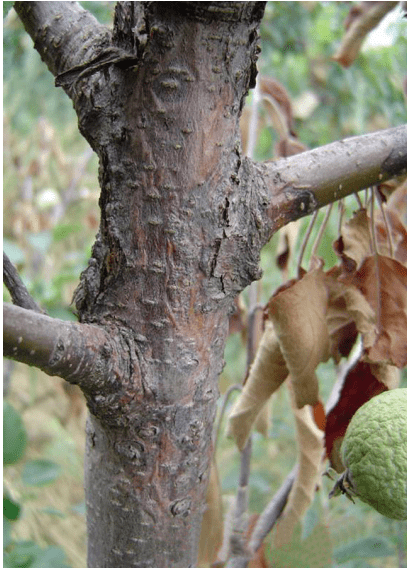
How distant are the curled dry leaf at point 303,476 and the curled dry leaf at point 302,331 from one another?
0.11 meters

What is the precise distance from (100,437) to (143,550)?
0.32 ft

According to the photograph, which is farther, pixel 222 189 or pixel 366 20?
pixel 366 20

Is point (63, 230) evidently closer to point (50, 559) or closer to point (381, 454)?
point (50, 559)

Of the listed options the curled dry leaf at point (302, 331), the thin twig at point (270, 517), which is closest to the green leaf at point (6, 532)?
the thin twig at point (270, 517)

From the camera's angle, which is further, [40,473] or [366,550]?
[40,473]

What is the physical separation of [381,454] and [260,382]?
19cm

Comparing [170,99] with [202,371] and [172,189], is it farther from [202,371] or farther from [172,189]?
[202,371]

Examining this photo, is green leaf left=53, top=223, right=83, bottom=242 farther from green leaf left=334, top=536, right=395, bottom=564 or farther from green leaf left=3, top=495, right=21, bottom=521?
green leaf left=334, top=536, right=395, bottom=564

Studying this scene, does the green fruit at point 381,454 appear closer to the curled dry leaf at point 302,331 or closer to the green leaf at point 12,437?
the curled dry leaf at point 302,331

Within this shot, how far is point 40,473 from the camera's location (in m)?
1.06

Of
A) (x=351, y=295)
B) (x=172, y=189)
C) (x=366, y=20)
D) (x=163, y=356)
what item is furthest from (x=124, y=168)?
(x=366, y=20)

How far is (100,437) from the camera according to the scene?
482mm

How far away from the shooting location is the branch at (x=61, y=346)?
342mm

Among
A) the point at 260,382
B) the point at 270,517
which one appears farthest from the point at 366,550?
the point at 260,382
